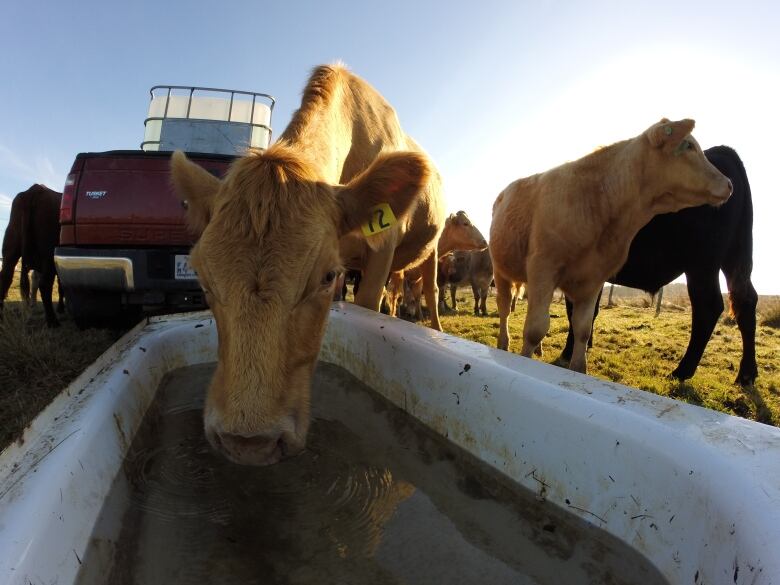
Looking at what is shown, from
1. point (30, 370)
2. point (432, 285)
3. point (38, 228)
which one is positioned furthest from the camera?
point (432, 285)

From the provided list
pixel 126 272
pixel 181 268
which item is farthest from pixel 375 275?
pixel 126 272

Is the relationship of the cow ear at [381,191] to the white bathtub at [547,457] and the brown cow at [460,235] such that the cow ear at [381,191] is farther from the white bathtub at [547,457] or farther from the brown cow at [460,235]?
the brown cow at [460,235]

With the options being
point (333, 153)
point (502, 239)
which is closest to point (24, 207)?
point (333, 153)

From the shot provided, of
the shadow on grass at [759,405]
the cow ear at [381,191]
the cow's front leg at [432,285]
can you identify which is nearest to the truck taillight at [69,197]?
the cow ear at [381,191]

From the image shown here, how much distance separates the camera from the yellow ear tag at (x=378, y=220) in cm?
207

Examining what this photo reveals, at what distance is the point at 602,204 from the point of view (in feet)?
12.7

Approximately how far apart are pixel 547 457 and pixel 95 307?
13.5ft

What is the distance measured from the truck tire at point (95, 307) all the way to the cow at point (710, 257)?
5.20 metres

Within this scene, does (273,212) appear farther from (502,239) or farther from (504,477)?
(502,239)

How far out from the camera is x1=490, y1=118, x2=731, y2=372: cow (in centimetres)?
378

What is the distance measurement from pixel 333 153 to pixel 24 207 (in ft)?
18.4

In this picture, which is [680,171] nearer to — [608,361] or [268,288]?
[608,361]

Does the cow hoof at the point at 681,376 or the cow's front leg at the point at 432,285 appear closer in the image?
the cow hoof at the point at 681,376

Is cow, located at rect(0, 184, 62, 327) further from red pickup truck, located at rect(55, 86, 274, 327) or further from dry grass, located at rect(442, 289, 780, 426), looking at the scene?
dry grass, located at rect(442, 289, 780, 426)
